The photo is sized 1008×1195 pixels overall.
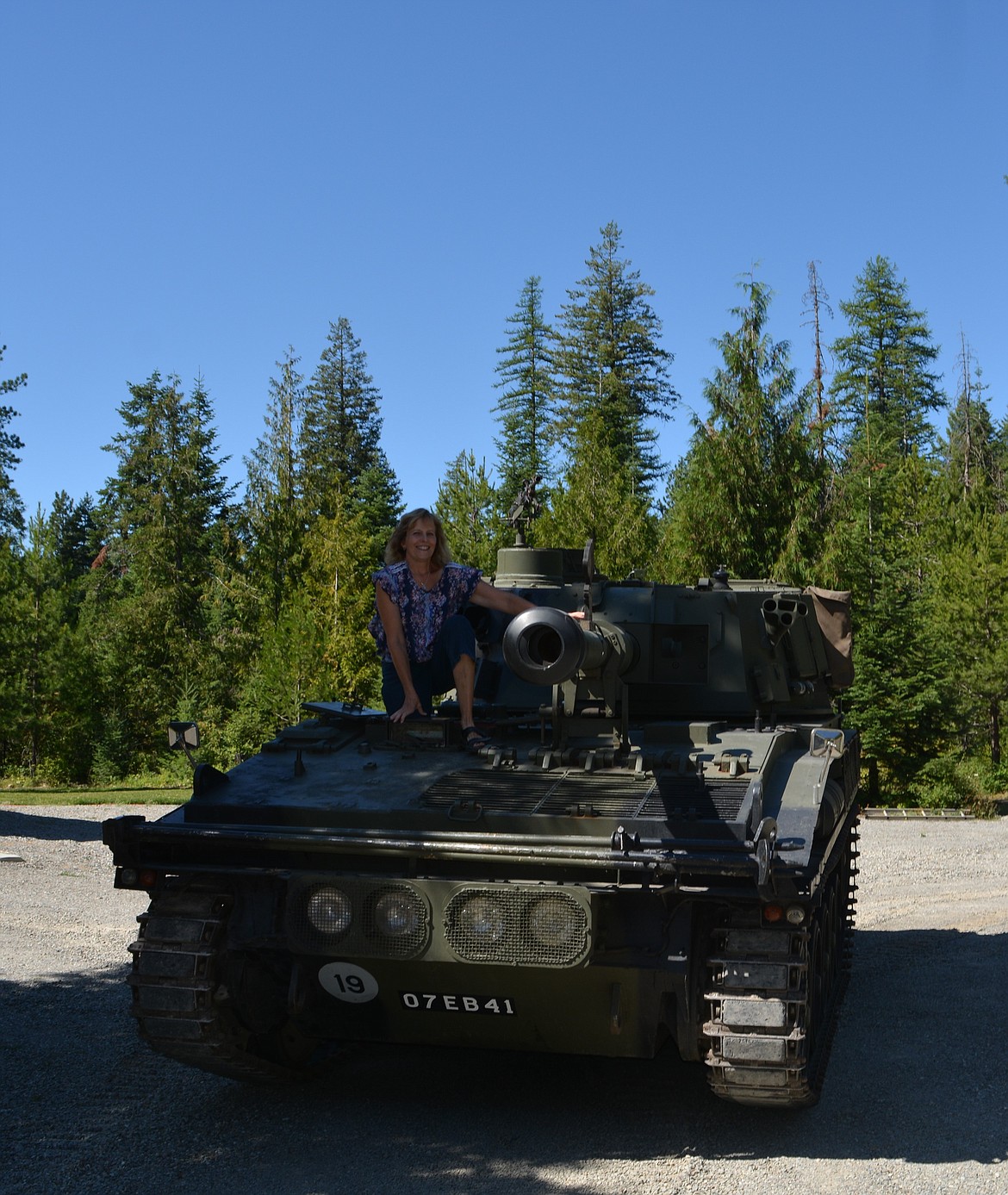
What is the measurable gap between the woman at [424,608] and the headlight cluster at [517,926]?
1630 millimetres

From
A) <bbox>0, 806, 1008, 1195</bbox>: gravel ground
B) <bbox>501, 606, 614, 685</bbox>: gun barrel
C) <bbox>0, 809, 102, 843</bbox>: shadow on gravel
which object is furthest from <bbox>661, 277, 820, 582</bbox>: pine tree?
<bbox>501, 606, 614, 685</bbox>: gun barrel

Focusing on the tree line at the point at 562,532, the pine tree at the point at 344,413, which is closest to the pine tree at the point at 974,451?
the tree line at the point at 562,532

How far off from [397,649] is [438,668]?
0.37 m

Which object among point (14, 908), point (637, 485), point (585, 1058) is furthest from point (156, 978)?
point (637, 485)

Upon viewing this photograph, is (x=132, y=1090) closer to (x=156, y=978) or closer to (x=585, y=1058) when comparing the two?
(x=156, y=978)

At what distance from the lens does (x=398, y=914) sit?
19.8 ft

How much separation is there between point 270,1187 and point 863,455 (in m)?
29.7

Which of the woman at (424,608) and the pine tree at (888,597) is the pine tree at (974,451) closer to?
the pine tree at (888,597)

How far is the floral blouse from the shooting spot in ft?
25.0

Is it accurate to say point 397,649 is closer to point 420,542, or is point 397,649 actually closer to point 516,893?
point 420,542

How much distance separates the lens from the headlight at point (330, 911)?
609cm

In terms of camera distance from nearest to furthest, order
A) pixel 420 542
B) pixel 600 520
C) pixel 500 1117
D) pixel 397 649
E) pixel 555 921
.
→ pixel 555 921 < pixel 500 1117 < pixel 420 542 < pixel 397 649 < pixel 600 520

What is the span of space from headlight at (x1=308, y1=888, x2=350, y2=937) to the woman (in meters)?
1.57

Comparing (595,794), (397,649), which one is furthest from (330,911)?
(397,649)
